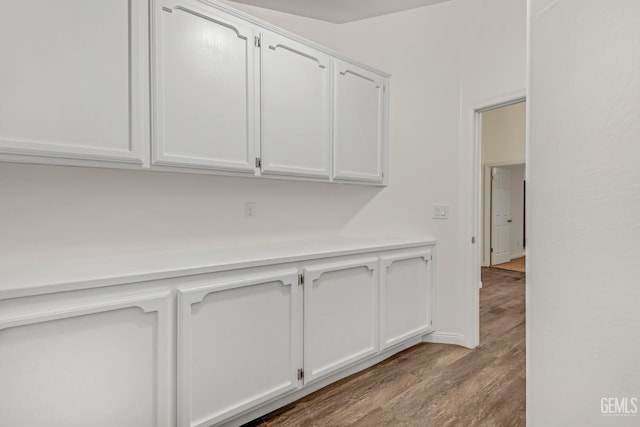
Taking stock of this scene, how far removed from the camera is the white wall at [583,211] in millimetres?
288

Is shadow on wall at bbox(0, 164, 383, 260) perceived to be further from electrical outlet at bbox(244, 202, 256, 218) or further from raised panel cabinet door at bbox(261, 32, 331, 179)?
raised panel cabinet door at bbox(261, 32, 331, 179)

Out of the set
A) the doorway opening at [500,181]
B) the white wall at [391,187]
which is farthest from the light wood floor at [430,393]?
the doorway opening at [500,181]

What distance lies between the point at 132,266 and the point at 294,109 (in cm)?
138

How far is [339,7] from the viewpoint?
2.83 meters

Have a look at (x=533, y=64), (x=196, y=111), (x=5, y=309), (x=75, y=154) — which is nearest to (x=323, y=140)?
(x=196, y=111)

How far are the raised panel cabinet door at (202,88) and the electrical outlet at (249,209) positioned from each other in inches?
16.7

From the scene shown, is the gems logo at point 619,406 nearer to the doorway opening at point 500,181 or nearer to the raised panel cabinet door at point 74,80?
the raised panel cabinet door at point 74,80

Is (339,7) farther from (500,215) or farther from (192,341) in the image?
(500,215)

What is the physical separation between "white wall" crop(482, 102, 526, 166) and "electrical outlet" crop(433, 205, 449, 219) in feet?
13.3

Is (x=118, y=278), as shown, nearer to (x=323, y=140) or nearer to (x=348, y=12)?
(x=323, y=140)

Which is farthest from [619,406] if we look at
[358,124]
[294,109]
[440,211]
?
[440,211]

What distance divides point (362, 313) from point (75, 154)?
71.9 inches

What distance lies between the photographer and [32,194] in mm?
1679

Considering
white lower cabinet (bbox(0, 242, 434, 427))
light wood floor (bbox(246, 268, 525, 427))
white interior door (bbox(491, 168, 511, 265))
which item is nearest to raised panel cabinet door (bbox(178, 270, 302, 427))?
white lower cabinet (bbox(0, 242, 434, 427))
